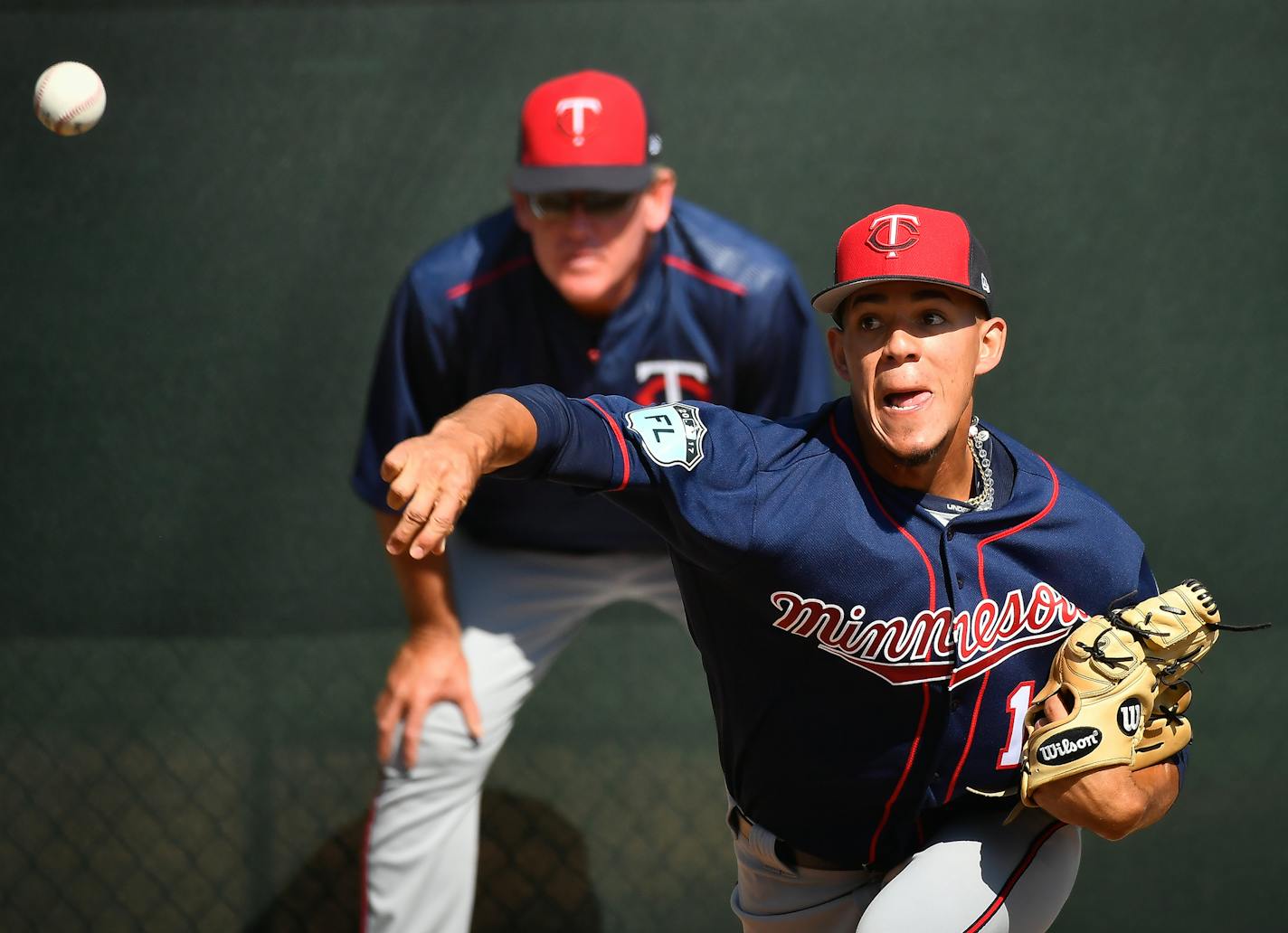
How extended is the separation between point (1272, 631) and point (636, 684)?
1604mm

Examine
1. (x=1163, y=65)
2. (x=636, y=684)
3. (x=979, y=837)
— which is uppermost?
(x=1163, y=65)

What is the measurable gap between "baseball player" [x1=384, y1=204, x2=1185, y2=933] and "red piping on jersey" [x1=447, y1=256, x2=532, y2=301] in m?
1.00

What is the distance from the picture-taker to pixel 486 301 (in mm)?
3031

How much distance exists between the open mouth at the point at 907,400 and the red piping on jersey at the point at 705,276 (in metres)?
1.05

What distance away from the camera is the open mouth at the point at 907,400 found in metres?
2.06

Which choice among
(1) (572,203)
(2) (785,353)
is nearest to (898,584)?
(2) (785,353)

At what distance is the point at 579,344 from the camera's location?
306 centimetres

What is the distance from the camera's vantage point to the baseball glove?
2.03 m

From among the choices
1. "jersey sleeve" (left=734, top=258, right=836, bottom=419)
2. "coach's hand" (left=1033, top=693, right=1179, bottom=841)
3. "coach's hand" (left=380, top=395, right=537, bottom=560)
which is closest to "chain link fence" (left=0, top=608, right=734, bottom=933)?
"jersey sleeve" (left=734, top=258, right=836, bottom=419)

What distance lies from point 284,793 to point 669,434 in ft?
6.73

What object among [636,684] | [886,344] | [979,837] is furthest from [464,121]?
[979,837]

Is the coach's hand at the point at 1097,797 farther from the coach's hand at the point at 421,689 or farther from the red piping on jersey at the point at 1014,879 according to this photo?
the coach's hand at the point at 421,689

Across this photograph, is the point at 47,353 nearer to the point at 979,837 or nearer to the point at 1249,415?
the point at 979,837

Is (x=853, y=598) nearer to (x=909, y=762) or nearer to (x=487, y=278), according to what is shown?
(x=909, y=762)
